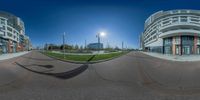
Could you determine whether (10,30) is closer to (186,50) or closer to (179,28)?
(179,28)

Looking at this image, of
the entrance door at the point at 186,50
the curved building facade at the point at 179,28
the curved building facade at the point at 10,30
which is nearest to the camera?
the curved building facade at the point at 179,28

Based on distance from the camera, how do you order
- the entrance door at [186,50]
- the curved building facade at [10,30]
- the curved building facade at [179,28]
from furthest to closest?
the curved building facade at [10,30], the entrance door at [186,50], the curved building facade at [179,28]

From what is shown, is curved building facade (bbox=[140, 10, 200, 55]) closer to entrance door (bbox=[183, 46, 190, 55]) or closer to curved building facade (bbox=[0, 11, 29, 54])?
entrance door (bbox=[183, 46, 190, 55])

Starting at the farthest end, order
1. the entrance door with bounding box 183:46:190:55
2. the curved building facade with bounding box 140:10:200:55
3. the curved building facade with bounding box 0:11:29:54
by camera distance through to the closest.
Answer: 1. the curved building facade with bounding box 0:11:29:54
2. the entrance door with bounding box 183:46:190:55
3. the curved building facade with bounding box 140:10:200:55

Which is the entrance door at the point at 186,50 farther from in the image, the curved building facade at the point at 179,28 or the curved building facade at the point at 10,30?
the curved building facade at the point at 10,30

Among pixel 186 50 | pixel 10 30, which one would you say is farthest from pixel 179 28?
pixel 10 30

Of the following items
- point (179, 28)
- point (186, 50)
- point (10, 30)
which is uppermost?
point (10, 30)

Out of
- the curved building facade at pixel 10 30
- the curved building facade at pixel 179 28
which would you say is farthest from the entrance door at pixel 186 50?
the curved building facade at pixel 10 30

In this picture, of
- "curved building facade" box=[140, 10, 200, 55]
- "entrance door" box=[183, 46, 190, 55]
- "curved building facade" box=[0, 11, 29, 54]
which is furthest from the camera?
"curved building facade" box=[0, 11, 29, 54]

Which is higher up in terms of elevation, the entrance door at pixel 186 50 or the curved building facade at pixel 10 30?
the curved building facade at pixel 10 30

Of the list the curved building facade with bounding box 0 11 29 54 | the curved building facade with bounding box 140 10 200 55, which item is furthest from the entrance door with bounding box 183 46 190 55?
the curved building facade with bounding box 0 11 29 54

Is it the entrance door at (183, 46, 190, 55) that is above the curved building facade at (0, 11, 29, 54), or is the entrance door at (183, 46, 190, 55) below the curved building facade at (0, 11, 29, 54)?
below

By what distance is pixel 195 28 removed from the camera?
20.9 ft

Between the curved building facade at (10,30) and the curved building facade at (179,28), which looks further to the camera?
the curved building facade at (10,30)
